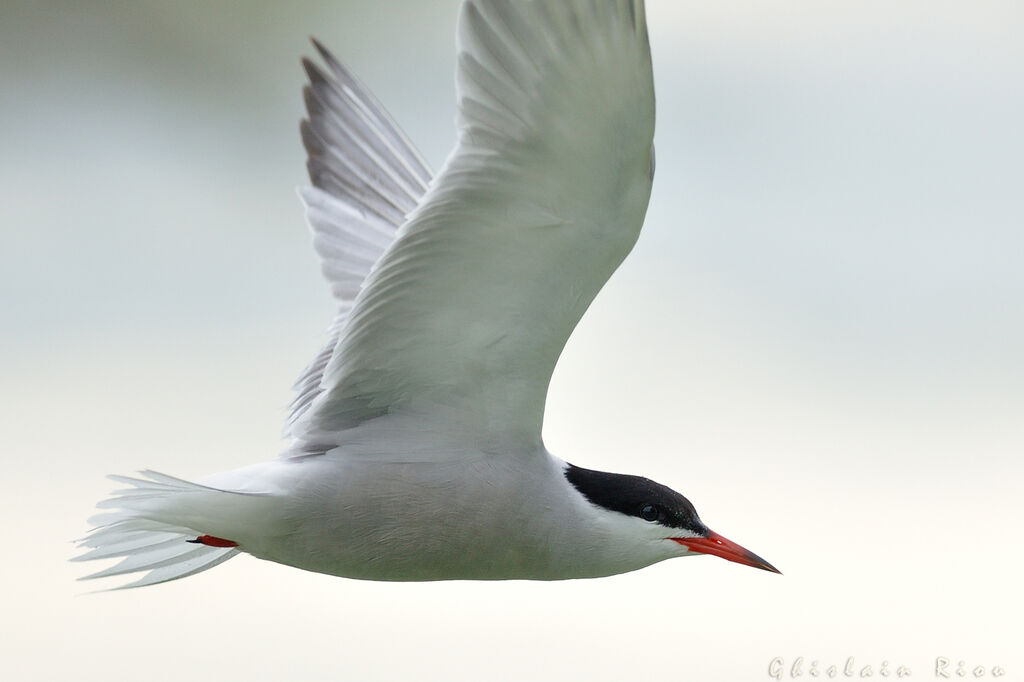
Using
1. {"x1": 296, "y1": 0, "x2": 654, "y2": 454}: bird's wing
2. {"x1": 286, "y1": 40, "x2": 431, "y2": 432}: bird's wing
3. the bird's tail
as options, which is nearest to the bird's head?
{"x1": 296, "y1": 0, "x2": 654, "y2": 454}: bird's wing

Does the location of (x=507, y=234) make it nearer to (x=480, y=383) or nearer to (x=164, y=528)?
(x=480, y=383)

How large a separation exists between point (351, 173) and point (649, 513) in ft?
3.93

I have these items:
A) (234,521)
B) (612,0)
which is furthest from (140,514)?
(612,0)

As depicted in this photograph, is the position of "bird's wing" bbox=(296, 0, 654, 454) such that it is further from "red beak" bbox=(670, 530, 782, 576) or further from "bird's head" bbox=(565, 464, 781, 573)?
"red beak" bbox=(670, 530, 782, 576)

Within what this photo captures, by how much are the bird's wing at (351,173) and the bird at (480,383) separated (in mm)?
420

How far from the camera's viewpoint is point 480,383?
2.24 meters

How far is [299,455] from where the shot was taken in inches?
93.8

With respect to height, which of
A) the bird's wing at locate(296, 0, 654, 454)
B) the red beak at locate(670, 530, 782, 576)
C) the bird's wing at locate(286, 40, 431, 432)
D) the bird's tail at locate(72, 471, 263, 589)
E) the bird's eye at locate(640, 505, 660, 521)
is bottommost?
the bird's tail at locate(72, 471, 263, 589)

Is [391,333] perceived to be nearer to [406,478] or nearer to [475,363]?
[475,363]

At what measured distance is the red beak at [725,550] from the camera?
2.48m

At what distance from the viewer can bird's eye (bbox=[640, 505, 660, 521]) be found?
95.5 inches

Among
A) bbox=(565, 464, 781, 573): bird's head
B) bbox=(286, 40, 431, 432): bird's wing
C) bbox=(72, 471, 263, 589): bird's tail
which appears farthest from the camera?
bbox=(286, 40, 431, 432): bird's wing

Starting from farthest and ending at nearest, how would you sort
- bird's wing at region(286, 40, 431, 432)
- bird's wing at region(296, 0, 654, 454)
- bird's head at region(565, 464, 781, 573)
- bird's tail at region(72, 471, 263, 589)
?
bird's wing at region(286, 40, 431, 432) → bird's head at region(565, 464, 781, 573) → bird's tail at region(72, 471, 263, 589) → bird's wing at region(296, 0, 654, 454)

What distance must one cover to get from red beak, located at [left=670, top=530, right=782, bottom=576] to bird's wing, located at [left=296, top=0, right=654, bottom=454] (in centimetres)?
42
